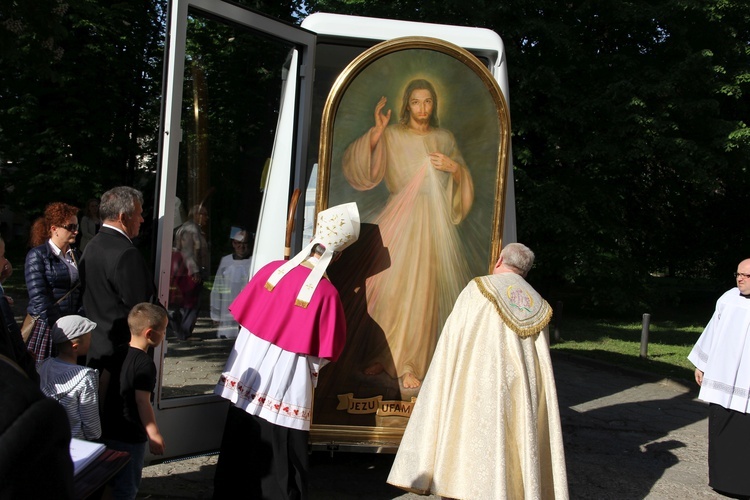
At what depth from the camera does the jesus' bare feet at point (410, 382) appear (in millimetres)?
5629

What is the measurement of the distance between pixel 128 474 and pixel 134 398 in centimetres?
38

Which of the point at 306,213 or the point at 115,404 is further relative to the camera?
the point at 306,213

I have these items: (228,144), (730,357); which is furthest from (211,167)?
(730,357)

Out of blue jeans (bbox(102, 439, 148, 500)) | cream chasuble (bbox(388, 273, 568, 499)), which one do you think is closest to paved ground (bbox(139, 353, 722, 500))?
cream chasuble (bbox(388, 273, 568, 499))

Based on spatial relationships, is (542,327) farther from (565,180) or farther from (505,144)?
(565,180)

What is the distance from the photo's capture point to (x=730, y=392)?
20.5 ft

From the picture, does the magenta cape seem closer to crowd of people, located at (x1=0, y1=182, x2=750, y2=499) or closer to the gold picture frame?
crowd of people, located at (x1=0, y1=182, x2=750, y2=499)

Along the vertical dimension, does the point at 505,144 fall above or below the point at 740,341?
above

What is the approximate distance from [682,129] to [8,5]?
13.0 metres

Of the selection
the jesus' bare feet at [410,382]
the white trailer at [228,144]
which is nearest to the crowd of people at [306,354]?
the white trailer at [228,144]

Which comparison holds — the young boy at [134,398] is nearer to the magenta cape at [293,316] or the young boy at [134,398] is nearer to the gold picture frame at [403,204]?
the magenta cape at [293,316]

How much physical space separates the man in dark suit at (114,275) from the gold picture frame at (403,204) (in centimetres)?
143

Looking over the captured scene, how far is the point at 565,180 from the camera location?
1689 centimetres

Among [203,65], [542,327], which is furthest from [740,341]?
[203,65]
